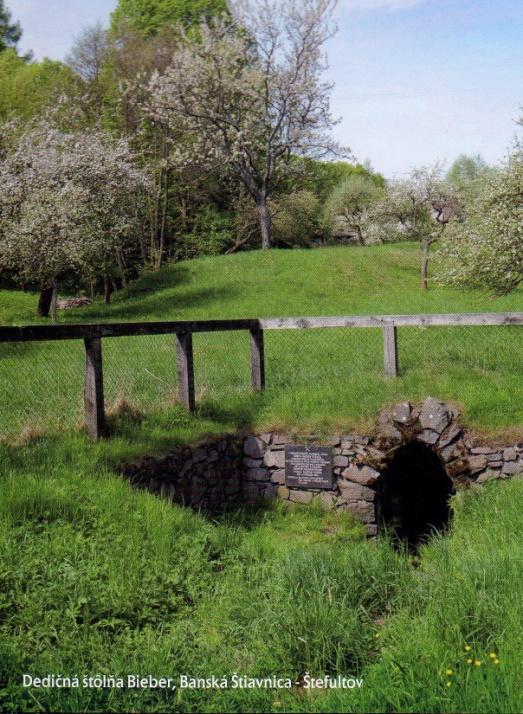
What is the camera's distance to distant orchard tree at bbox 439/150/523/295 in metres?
14.5

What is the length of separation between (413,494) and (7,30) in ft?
194

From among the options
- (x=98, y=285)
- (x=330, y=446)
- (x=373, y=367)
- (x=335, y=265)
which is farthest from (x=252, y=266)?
(x=330, y=446)

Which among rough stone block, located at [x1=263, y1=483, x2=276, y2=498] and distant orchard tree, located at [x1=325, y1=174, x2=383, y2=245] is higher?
distant orchard tree, located at [x1=325, y1=174, x2=383, y2=245]

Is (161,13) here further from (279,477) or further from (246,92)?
(279,477)

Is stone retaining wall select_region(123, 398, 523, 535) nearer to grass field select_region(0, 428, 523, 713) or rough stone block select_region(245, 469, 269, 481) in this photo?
rough stone block select_region(245, 469, 269, 481)

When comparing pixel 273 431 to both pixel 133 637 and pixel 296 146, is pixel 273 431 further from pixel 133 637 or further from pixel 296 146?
pixel 296 146

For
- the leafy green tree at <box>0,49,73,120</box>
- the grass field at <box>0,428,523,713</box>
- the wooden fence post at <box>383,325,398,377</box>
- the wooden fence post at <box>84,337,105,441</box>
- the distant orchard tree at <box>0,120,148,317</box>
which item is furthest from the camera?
the leafy green tree at <box>0,49,73,120</box>

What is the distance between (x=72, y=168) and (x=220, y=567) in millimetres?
20133

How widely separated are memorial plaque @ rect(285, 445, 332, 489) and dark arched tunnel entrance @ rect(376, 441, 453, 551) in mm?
758

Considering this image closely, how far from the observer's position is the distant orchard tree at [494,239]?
14.5 m

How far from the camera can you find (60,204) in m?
21.9

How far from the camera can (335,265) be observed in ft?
95.2

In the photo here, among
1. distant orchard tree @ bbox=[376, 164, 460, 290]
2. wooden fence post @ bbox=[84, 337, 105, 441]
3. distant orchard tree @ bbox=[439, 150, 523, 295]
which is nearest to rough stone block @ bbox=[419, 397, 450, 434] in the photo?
wooden fence post @ bbox=[84, 337, 105, 441]

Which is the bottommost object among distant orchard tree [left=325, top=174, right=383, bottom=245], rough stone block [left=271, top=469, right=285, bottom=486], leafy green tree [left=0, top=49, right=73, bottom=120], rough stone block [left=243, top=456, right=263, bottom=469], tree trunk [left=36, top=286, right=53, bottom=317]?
rough stone block [left=271, top=469, right=285, bottom=486]
